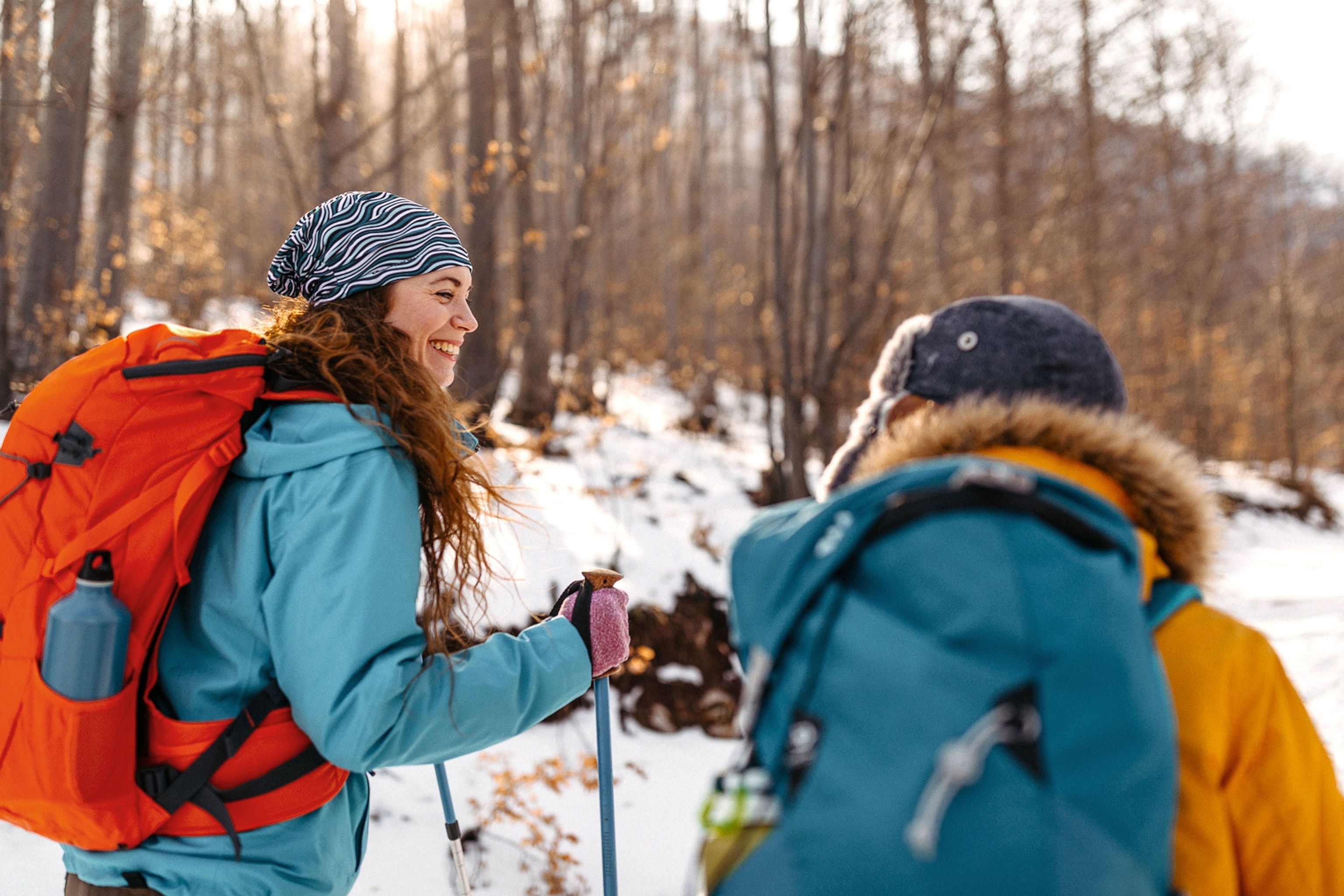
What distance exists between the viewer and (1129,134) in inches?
464

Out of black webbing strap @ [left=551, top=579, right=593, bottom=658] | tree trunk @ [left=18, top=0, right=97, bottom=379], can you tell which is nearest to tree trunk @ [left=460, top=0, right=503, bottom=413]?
tree trunk @ [left=18, top=0, right=97, bottom=379]

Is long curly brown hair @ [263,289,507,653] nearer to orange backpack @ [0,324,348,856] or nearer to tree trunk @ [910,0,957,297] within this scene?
orange backpack @ [0,324,348,856]

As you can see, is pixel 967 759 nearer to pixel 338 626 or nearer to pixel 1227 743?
pixel 1227 743

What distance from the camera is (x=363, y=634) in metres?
1.11

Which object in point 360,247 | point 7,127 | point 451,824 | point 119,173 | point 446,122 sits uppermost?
point 446,122

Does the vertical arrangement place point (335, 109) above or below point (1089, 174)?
below

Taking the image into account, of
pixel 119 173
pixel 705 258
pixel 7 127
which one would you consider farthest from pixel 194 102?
pixel 705 258

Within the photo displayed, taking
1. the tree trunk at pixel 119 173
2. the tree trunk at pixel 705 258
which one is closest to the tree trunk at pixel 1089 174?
the tree trunk at pixel 705 258

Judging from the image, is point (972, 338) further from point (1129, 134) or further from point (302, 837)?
point (1129, 134)

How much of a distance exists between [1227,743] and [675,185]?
19.5 m

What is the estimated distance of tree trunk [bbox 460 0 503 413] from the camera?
505 centimetres

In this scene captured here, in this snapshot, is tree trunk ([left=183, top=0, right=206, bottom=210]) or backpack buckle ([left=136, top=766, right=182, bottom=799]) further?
tree trunk ([left=183, top=0, right=206, bottom=210])

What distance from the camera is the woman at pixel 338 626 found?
3.68 feet

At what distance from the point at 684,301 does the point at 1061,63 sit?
8814 mm
